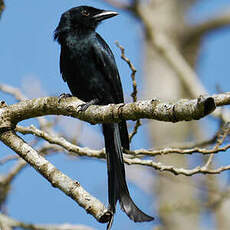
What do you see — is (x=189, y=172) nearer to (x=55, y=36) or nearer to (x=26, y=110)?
(x=26, y=110)

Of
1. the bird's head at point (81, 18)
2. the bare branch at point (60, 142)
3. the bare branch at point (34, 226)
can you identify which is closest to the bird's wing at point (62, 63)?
the bird's head at point (81, 18)

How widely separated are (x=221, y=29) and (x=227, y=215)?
3.97 metres

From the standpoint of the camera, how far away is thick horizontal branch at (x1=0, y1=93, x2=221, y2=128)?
7.77ft

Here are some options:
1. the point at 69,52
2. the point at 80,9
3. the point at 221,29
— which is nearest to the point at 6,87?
the point at 69,52

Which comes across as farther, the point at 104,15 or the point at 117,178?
the point at 104,15

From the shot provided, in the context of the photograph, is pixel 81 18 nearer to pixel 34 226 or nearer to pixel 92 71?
pixel 92 71

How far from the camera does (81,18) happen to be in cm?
493

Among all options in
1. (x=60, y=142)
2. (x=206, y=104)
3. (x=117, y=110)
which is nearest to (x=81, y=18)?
(x=60, y=142)

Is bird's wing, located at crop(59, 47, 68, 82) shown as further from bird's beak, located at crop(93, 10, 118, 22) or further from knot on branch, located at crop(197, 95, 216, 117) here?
knot on branch, located at crop(197, 95, 216, 117)

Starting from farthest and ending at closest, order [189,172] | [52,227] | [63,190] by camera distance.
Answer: [52,227], [189,172], [63,190]

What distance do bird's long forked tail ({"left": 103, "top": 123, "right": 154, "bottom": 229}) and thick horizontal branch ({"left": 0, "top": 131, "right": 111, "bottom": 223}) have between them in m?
0.46

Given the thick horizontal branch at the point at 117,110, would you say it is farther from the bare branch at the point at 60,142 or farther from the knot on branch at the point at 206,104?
the bare branch at the point at 60,142

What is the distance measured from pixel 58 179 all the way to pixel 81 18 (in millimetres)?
2453

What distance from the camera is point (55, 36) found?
4.81m
